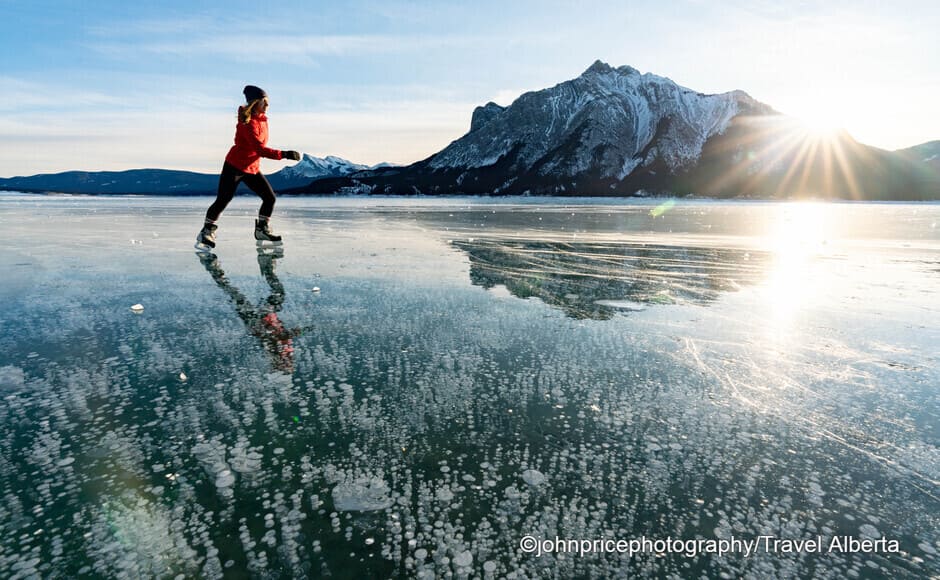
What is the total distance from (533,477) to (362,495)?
0.94m

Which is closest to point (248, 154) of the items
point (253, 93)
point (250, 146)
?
point (250, 146)

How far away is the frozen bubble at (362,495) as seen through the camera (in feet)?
8.18

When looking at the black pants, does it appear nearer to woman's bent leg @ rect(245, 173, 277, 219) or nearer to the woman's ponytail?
woman's bent leg @ rect(245, 173, 277, 219)

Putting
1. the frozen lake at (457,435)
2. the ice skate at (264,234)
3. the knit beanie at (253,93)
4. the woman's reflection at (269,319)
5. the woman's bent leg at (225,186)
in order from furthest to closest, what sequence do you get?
1. the ice skate at (264,234)
2. the woman's bent leg at (225,186)
3. the knit beanie at (253,93)
4. the woman's reflection at (269,319)
5. the frozen lake at (457,435)

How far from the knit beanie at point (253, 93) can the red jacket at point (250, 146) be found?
450mm

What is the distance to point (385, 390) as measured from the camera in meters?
3.90

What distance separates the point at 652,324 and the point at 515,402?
307 centimetres

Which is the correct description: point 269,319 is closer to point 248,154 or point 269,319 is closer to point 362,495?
point 362,495

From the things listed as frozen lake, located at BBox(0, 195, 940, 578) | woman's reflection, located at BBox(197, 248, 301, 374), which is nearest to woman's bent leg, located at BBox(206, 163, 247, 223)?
woman's reflection, located at BBox(197, 248, 301, 374)

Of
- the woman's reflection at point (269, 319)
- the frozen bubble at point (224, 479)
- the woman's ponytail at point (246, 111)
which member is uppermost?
Result: the woman's ponytail at point (246, 111)

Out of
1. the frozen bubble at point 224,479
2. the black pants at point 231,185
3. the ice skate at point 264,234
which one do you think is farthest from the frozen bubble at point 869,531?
the ice skate at point 264,234

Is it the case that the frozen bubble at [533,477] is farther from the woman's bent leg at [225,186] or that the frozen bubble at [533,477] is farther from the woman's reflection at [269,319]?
the woman's bent leg at [225,186]

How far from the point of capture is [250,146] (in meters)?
12.0

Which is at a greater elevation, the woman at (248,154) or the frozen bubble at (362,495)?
the woman at (248,154)
